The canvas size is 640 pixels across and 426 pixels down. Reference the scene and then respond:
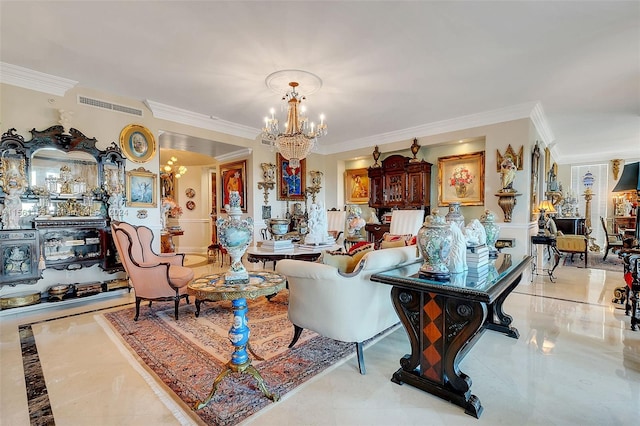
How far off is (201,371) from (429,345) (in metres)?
1.71

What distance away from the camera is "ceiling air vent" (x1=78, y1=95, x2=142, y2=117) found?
13.3 ft

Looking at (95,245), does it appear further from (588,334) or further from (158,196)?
(588,334)

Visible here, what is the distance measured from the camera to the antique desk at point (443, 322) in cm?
177

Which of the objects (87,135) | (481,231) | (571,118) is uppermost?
(571,118)

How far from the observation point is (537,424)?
65.6 inches

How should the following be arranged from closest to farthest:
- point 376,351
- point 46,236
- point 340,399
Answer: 1. point 340,399
2. point 376,351
3. point 46,236

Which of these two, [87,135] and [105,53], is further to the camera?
[87,135]

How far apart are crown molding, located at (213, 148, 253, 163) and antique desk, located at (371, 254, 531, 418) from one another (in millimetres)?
4929

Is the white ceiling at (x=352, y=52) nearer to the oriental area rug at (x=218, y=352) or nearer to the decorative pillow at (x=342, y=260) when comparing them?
the decorative pillow at (x=342, y=260)

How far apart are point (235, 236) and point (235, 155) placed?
5092mm

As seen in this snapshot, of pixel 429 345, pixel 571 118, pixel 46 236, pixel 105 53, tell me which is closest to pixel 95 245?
pixel 46 236

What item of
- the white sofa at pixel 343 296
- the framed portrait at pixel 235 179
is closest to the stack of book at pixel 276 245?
the white sofa at pixel 343 296

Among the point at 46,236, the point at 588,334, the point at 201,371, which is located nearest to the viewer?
the point at 201,371

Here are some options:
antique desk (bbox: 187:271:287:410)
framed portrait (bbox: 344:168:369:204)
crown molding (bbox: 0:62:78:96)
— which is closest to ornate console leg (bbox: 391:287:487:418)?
antique desk (bbox: 187:271:287:410)
